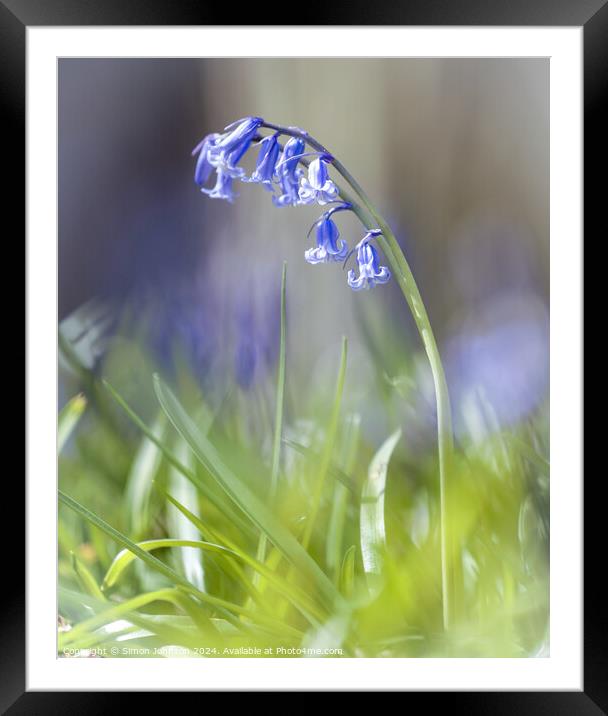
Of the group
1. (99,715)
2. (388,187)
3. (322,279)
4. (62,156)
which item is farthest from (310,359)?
(99,715)

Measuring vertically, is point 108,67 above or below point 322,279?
above

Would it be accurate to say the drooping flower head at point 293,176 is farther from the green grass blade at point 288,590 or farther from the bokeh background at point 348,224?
the green grass blade at point 288,590

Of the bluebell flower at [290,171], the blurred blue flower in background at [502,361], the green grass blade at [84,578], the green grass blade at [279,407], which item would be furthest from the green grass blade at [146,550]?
the bluebell flower at [290,171]

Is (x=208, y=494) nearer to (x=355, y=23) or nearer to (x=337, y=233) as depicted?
(x=337, y=233)

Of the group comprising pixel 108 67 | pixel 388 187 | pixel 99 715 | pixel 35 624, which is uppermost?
pixel 108 67

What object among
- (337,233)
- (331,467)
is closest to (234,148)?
(337,233)

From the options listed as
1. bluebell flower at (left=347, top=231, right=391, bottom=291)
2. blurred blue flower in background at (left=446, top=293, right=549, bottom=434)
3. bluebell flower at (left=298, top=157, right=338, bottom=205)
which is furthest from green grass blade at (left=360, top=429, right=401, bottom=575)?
bluebell flower at (left=298, top=157, right=338, bottom=205)

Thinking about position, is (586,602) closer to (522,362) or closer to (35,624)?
(522,362)
